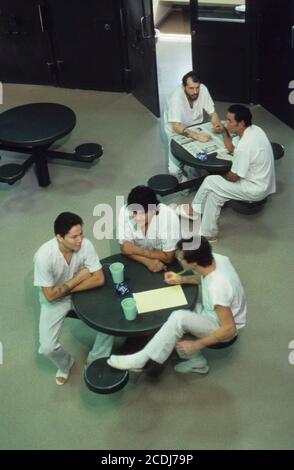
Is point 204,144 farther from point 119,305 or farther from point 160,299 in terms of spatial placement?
point 119,305

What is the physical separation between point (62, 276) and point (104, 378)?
751 millimetres

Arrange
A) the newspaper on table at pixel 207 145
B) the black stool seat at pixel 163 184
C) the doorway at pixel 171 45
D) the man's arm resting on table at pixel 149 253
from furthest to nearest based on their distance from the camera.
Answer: the doorway at pixel 171 45, the black stool seat at pixel 163 184, the newspaper on table at pixel 207 145, the man's arm resting on table at pixel 149 253

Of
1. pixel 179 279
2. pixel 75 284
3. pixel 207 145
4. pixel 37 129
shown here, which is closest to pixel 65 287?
pixel 75 284

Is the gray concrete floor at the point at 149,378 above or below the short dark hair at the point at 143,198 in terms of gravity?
below

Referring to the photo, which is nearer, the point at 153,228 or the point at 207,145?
the point at 153,228

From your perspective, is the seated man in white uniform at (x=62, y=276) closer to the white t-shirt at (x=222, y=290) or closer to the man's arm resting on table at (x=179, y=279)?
the man's arm resting on table at (x=179, y=279)

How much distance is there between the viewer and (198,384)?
394 centimetres

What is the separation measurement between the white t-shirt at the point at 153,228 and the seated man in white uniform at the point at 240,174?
0.99 m

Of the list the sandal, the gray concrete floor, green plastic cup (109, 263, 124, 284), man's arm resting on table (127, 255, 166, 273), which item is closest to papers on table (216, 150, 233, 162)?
the gray concrete floor

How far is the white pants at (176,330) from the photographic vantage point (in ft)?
11.5

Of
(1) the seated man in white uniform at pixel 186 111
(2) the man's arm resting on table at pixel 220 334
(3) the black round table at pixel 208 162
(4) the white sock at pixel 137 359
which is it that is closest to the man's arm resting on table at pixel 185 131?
(1) the seated man in white uniform at pixel 186 111

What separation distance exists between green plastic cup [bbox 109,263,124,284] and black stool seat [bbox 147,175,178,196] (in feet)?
5.55

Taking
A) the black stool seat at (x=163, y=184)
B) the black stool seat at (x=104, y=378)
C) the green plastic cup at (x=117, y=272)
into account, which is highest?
the green plastic cup at (x=117, y=272)

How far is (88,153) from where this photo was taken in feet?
20.1
